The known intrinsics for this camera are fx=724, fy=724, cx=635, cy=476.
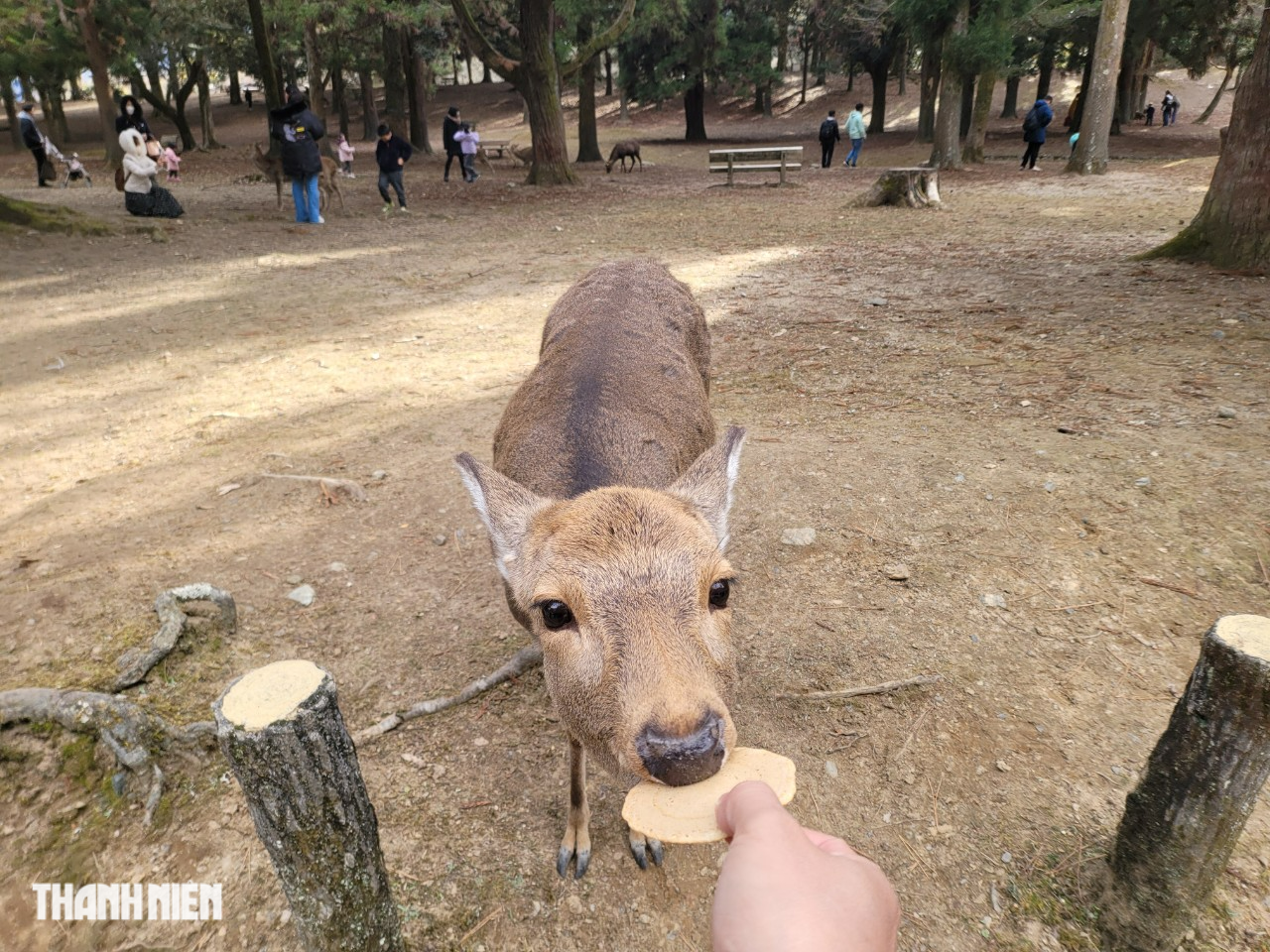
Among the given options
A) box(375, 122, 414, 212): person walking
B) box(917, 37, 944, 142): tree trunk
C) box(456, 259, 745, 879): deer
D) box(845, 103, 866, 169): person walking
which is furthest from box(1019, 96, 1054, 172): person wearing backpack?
box(456, 259, 745, 879): deer

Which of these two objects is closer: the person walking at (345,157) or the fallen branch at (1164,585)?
the fallen branch at (1164,585)

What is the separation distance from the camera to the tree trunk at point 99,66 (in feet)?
78.9

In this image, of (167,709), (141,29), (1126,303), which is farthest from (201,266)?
(141,29)

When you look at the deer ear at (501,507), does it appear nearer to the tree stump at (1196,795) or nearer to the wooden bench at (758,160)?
the tree stump at (1196,795)

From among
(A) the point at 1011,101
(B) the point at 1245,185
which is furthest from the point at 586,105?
(B) the point at 1245,185

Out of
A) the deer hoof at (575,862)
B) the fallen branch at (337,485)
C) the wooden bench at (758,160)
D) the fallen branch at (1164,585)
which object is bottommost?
the deer hoof at (575,862)

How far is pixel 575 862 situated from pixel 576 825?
0.45ft

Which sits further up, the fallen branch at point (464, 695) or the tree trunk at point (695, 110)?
the tree trunk at point (695, 110)

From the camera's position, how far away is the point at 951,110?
74.2 feet

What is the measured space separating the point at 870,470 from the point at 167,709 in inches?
180

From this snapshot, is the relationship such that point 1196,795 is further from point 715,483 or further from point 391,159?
point 391,159

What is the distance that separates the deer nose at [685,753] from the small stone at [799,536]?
2.92 m

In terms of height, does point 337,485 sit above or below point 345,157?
below

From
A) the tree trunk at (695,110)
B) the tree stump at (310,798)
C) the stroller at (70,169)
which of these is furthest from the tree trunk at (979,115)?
the stroller at (70,169)
